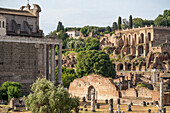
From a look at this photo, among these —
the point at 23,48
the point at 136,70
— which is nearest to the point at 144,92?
the point at 23,48

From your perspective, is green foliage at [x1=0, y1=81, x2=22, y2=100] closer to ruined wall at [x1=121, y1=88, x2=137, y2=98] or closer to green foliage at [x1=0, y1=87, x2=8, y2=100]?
green foliage at [x1=0, y1=87, x2=8, y2=100]

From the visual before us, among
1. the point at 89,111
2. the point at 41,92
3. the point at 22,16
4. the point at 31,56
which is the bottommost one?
the point at 89,111

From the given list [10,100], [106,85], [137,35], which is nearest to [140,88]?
[106,85]

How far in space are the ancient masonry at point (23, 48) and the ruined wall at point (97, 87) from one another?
647 centimetres

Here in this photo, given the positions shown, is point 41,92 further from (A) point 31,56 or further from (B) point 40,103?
(A) point 31,56

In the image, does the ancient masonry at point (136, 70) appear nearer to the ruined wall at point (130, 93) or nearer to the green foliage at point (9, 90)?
the ruined wall at point (130, 93)

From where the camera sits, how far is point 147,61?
86812 millimetres

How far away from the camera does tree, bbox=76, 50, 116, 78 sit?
66.9 meters

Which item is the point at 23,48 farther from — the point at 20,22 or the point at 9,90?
the point at 9,90

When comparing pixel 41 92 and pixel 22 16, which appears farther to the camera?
pixel 22 16

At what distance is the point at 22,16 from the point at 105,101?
1674 centimetres

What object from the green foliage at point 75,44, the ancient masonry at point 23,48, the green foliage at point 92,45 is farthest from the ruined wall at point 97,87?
the green foliage at point 75,44

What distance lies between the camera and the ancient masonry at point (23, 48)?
42.1 m

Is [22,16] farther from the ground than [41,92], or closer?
farther from the ground
